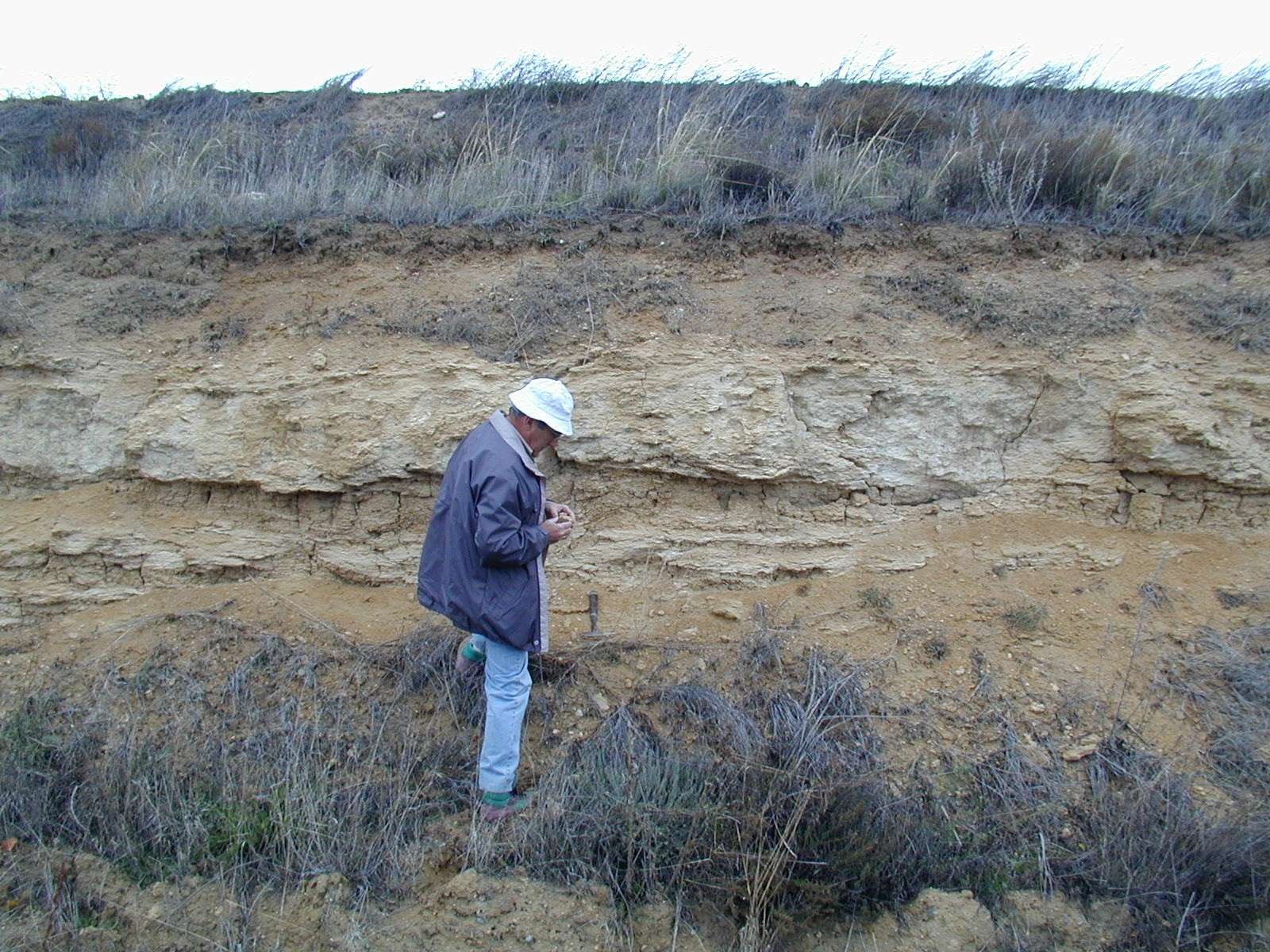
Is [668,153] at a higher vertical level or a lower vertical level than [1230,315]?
higher

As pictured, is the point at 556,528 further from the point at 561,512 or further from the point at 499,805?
the point at 499,805

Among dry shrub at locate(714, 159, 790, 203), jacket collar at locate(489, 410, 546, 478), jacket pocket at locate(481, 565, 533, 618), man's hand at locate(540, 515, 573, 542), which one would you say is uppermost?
dry shrub at locate(714, 159, 790, 203)

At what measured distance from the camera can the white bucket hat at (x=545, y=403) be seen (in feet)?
12.0

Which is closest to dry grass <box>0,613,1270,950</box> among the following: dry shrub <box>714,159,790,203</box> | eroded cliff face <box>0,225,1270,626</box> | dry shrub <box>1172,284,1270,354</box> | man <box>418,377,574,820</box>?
man <box>418,377,574,820</box>

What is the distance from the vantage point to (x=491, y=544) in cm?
350

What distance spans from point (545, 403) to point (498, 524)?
560 millimetres

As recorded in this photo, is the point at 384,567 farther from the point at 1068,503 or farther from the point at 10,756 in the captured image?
the point at 1068,503

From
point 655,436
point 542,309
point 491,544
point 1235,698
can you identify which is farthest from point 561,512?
point 1235,698

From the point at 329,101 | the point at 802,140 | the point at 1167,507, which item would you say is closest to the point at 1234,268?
the point at 1167,507

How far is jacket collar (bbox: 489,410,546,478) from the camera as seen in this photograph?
366 cm

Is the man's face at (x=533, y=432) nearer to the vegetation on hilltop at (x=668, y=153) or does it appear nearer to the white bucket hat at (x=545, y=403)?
the white bucket hat at (x=545, y=403)

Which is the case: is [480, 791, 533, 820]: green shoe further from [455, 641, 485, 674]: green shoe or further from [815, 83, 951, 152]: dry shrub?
[815, 83, 951, 152]: dry shrub

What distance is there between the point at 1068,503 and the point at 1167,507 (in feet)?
1.86

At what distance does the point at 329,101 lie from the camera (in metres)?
9.02
